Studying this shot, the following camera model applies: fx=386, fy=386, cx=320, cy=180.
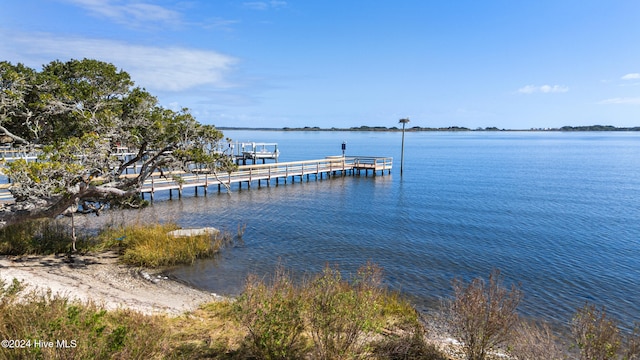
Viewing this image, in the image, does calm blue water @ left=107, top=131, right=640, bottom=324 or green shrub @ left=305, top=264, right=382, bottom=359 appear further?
calm blue water @ left=107, top=131, right=640, bottom=324

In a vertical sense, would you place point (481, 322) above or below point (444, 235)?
above

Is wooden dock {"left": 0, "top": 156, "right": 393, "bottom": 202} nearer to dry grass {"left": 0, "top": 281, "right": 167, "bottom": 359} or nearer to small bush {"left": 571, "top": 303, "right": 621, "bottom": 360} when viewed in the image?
dry grass {"left": 0, "top": 281, "right": 167, "bottom": 359}

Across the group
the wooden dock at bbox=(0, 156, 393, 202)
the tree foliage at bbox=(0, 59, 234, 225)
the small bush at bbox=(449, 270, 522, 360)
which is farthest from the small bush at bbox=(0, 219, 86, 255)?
the small bush at bbox=(449, 270, 522, 360)

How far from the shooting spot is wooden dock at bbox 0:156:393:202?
26234 millimetres

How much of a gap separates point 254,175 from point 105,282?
906 inches

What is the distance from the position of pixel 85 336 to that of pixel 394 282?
1003cm

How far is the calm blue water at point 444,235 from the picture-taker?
505 inches

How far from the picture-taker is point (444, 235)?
19.2m

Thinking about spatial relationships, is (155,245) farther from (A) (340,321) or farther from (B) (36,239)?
(A) (340,321)

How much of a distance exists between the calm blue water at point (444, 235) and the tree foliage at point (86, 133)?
13.0 ft

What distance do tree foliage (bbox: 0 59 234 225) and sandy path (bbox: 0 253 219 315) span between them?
1.73 meters

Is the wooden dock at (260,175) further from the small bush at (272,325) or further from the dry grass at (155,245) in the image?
the small bush at (272,325)

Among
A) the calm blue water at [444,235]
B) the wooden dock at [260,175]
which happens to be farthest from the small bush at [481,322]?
the wooden dock at [260,175]

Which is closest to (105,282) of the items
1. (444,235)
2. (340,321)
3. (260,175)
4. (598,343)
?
(340,321)
